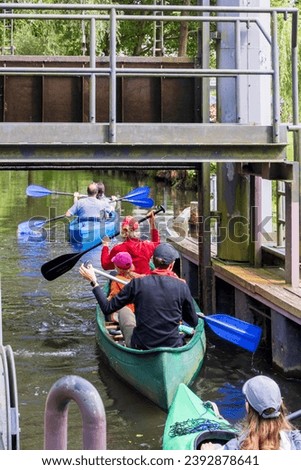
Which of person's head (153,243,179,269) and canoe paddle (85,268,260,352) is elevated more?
person's head (153,243,179,269)

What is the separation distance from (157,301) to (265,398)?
455 centimetres

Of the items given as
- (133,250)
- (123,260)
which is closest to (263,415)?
(123,260)

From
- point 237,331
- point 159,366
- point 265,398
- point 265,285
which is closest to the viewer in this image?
point 265,398

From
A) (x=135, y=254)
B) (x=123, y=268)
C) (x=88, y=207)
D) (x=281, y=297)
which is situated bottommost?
(x=281, y=297)

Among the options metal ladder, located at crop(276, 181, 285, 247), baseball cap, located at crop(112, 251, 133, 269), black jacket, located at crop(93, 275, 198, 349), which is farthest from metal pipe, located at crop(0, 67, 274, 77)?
black jacket, located at crop(93, 275, 198, 349)

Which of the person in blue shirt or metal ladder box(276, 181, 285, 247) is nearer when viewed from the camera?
metal ladder box(276, 181, 285, 247)

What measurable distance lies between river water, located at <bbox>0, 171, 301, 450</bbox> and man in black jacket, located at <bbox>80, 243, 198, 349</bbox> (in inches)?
33.5

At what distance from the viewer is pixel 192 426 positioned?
631 centimetres

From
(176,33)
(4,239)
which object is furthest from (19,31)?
(4,239)

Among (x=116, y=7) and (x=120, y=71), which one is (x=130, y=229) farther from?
(x=116, y=7)

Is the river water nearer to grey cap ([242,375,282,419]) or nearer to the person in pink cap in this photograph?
the person in pink cap

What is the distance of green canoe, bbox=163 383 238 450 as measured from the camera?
235 inches
